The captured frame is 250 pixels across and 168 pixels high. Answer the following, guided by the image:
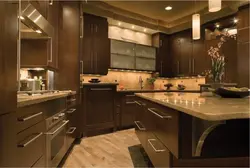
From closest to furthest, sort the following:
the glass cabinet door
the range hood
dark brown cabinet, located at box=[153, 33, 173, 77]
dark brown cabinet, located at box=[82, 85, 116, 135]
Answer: the range hood
dark brown cabinet, located at box=[82, 85, 116, 135]
the glass cabinet door
dark brown cabinet, located at box=[153, 33, 173, 77]

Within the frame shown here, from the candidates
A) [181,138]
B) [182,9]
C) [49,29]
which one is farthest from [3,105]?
[182,9]

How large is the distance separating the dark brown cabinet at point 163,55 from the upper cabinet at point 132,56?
167 millimetres

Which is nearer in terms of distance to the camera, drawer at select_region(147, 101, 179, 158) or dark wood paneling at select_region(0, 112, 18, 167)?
dark wood paneling at select_region(0, 112, 18, 167)

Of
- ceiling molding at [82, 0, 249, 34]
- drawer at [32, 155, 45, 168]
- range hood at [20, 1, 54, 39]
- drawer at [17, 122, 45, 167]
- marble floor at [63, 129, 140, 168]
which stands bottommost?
marble floor at [63, 129, 140, 168]

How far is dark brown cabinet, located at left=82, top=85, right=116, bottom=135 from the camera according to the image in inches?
138

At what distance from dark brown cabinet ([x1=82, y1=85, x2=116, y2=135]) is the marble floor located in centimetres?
21

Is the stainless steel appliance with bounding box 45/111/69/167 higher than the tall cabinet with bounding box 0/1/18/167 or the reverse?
the reverse

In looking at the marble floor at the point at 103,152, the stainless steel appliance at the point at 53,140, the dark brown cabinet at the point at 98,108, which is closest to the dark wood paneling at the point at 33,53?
the stainless steel appliance at the point at 53,140

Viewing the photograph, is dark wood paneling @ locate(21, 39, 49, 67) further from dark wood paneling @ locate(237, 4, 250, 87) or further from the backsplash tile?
dark wood paneling @ locate(237, 4, 250, 87)

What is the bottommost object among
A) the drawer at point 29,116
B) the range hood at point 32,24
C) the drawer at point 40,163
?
the drawer at point 40,163

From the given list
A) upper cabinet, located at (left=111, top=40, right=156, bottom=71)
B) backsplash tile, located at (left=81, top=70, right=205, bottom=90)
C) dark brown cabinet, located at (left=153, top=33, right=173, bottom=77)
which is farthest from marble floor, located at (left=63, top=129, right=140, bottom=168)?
dark brown cabinet, located at (left=153, top=33, right=173, bottom=77)

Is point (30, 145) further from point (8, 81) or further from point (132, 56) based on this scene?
point (132, 56)

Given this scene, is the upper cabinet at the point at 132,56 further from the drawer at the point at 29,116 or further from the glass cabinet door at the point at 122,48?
the drawer at the point at 29,116

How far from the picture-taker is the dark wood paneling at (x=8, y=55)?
0.87 metres
